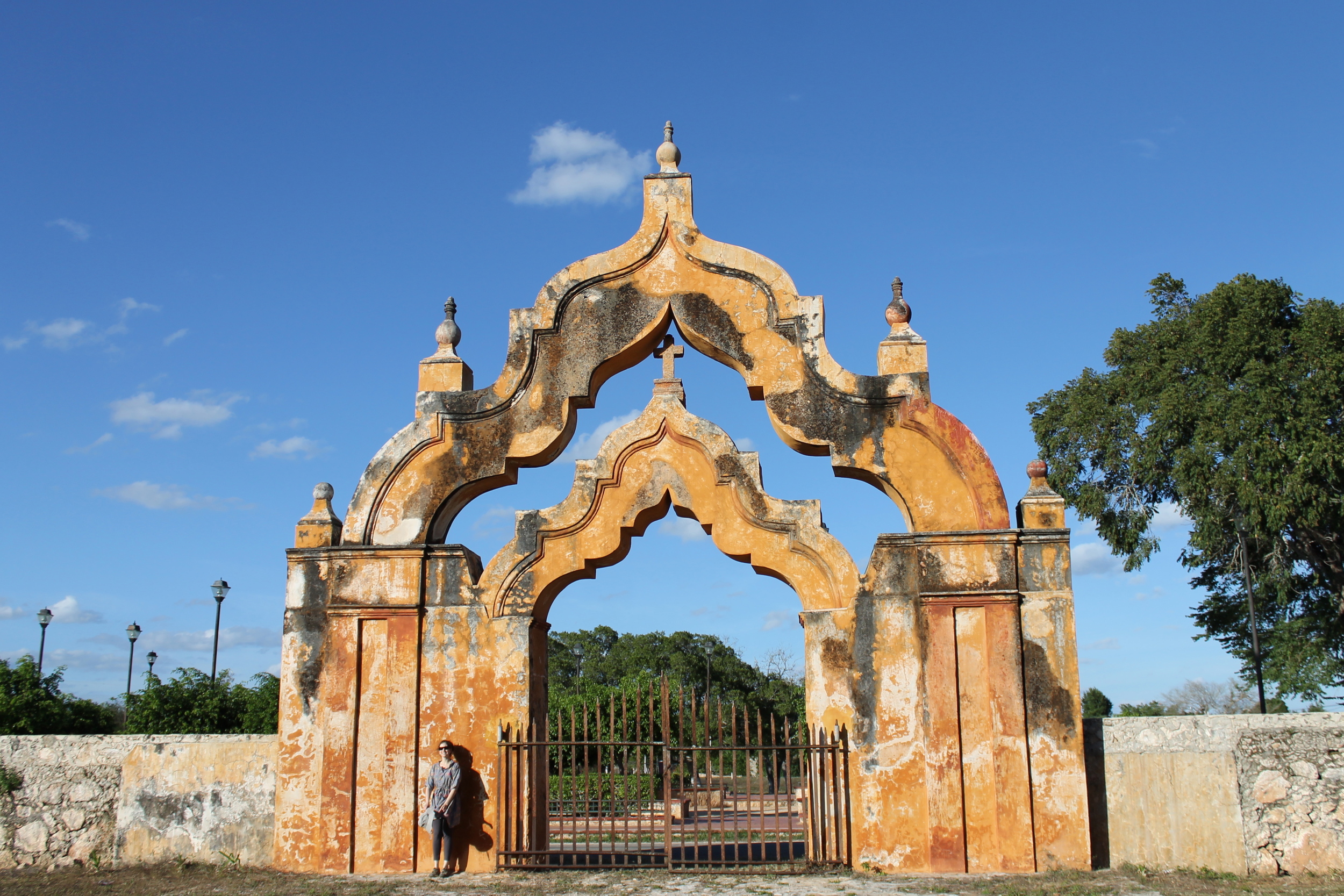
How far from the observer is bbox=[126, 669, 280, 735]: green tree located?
18578mm

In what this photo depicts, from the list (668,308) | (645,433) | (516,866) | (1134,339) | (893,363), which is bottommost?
(516,866)

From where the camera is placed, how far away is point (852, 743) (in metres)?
8.86

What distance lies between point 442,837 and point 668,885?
6.81 ft

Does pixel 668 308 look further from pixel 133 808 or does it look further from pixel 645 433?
pixel 133 808

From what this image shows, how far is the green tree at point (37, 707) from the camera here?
16.3 meters

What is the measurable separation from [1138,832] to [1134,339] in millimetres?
16583

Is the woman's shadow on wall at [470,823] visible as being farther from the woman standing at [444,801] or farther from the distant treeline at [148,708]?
the distant treeline at [148,708]

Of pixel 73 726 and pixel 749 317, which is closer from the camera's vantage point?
pixel 749 317

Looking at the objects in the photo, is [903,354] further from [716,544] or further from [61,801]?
[61,801]

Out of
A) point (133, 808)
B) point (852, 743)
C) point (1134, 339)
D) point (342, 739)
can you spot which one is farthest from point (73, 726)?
point (1134, 339)

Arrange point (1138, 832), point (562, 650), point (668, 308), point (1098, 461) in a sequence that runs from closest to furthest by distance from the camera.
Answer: point (1138, 832)
point (668, 308)
point (1098, 461)
point (562, 650)

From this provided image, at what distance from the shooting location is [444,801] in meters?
8.80

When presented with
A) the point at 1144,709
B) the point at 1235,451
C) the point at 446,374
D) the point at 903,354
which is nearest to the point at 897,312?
the point at 903,354

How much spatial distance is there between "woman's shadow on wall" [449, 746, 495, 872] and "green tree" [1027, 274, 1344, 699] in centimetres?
1592
